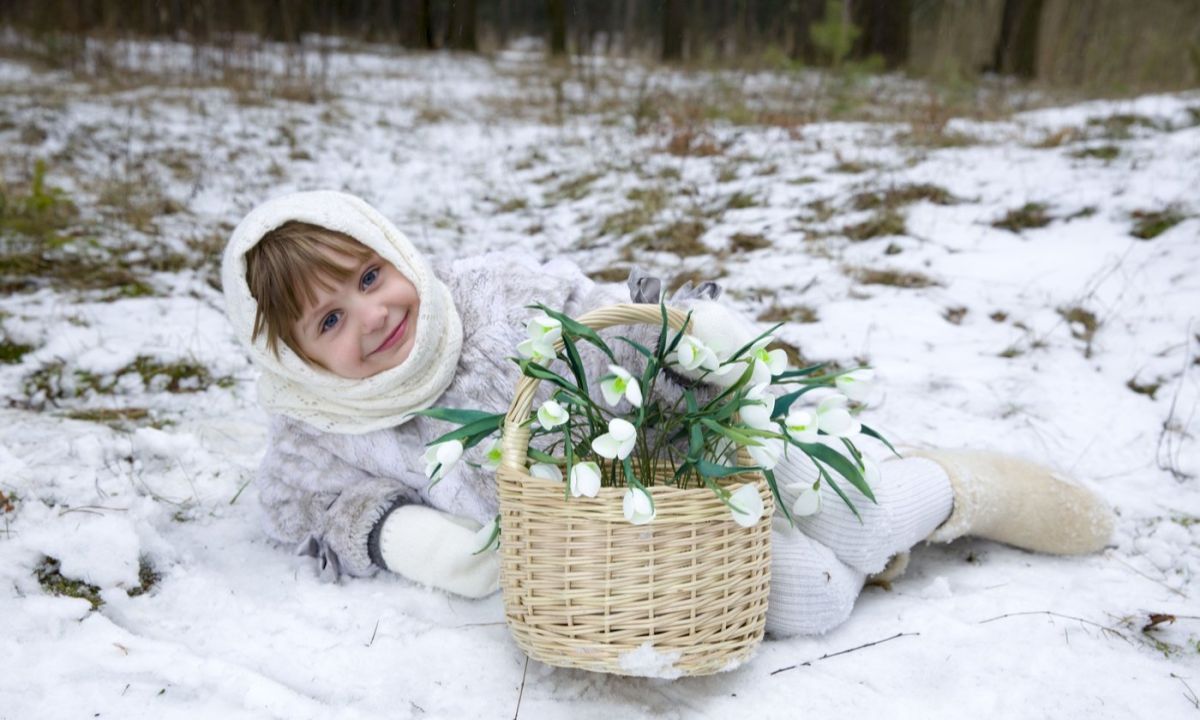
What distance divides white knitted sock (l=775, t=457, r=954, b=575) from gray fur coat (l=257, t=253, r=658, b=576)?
473mm

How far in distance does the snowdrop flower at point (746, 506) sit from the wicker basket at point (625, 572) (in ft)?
0.17

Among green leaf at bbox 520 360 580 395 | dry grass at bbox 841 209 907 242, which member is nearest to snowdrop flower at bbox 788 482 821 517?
green leaf at bbox 520 360 580 395

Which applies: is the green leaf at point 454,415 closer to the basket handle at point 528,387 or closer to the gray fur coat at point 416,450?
the basket handle at point 528,387

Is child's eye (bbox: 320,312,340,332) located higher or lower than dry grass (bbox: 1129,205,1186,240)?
lower

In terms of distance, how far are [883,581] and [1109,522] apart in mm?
590

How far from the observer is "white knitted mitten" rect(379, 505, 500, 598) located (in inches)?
73.9

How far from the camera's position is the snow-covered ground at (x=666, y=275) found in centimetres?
161

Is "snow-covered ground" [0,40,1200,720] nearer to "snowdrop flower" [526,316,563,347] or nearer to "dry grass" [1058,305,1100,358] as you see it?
"dry grass" [1058,305,1100,358]

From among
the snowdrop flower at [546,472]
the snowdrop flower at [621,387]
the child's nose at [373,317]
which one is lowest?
the snowdrop flower at [546,472]

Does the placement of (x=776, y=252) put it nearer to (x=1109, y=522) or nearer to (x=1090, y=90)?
(x=1109, y=522)

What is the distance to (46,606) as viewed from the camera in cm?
169

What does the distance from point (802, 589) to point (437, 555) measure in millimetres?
748

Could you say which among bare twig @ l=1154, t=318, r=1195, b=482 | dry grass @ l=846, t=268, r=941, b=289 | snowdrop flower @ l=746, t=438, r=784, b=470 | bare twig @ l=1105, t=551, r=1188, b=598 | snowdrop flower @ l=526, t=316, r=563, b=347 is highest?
snowdrop flower @ l=526, t=316, r=563, b=347

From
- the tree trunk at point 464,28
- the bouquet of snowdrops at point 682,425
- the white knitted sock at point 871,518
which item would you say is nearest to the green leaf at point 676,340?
the bouquet of snowdrops at point 682,425
